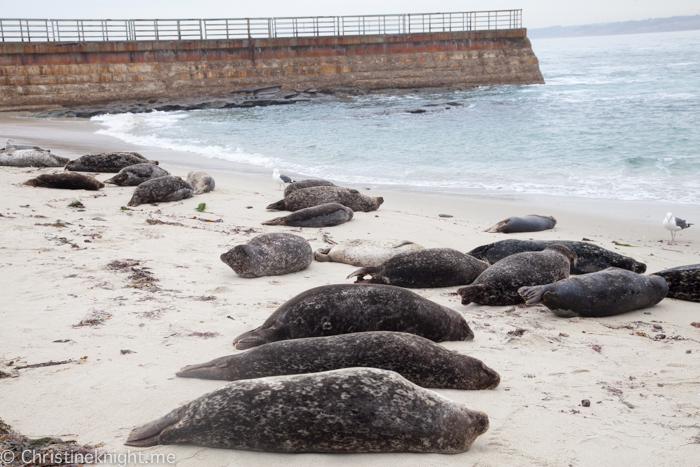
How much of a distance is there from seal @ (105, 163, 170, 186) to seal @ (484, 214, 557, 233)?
5574 millimetres

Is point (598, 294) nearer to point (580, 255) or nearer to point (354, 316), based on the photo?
point (580, 255)

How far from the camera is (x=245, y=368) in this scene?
3203mm

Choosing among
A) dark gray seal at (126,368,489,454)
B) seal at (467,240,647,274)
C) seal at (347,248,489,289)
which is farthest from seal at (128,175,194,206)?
dark gray seal at (126,368,489,454)

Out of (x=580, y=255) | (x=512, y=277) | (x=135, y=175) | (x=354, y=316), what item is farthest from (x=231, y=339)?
(x=135, y=175)

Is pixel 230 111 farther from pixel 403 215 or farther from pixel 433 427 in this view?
pixel 433 427

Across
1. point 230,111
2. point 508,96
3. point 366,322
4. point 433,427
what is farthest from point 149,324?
point 508,96

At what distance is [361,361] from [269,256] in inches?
98.4

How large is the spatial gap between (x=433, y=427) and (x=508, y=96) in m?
27.9

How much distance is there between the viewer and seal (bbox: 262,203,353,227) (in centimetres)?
762

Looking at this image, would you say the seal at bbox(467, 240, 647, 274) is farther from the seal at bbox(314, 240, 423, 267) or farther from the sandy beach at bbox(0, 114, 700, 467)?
the seal at bbox(314, 240, 423, 267)

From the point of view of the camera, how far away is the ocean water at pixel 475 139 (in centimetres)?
1131

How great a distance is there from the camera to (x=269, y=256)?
18.1 feet

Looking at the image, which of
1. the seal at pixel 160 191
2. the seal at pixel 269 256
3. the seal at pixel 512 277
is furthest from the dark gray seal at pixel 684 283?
the seal at pixel 160 191

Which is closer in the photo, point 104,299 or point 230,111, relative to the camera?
point 104,299
